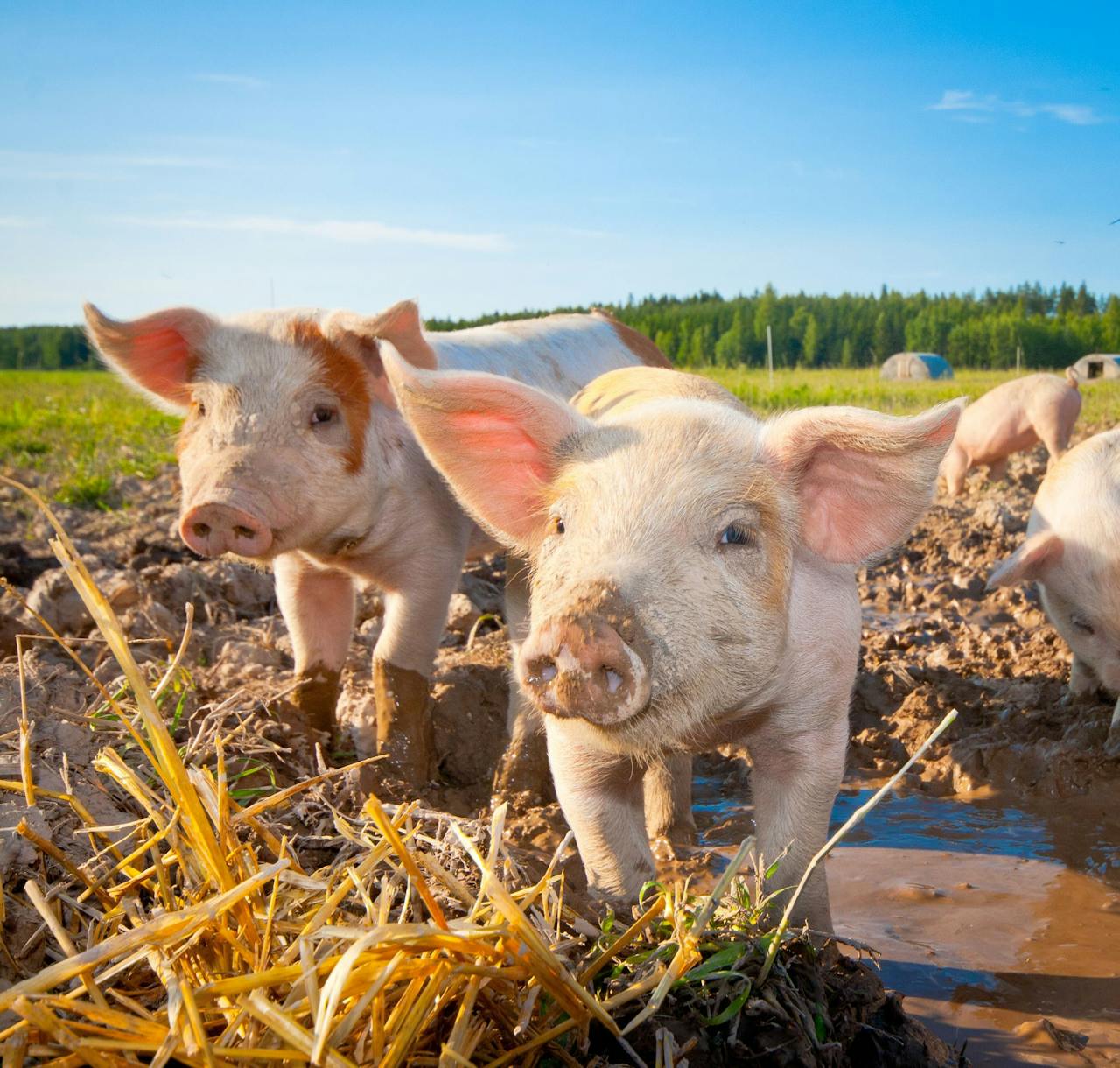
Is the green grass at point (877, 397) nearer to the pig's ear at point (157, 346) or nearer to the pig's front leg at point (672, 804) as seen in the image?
the pig's ear at point (157, 346)

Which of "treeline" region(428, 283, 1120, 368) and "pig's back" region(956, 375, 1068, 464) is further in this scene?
"treeline" region(428, 283, 1120, 368)

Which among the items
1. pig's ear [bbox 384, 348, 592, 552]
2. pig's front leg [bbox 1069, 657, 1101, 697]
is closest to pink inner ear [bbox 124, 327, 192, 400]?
pig's ear [bbox 384, 348, 592, 552]

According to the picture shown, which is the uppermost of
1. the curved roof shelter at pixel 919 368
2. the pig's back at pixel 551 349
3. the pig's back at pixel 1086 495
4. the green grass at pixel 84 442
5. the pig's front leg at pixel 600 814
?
the pig's back at pixel 551 349

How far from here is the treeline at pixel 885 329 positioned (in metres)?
62.0

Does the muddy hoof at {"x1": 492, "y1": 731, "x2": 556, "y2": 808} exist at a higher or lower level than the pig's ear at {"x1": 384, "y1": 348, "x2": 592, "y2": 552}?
lower

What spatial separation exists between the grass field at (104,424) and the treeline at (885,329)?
3082 cm

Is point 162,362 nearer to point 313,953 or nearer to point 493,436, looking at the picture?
point 493,436

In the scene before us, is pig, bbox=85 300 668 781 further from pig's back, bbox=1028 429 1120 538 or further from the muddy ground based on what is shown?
pig's back, bbox=1028 429 1120 538

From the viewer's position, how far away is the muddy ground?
295cm

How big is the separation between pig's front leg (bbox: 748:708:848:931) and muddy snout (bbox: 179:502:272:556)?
6.08ft

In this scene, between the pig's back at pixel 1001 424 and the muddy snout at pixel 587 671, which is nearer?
the muddy snout at pixel 587 671

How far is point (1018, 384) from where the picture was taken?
1352 cm

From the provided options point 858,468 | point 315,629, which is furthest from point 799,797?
point 315,629

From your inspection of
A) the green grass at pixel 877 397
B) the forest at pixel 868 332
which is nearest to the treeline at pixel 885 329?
the forest at pixel 868 332
